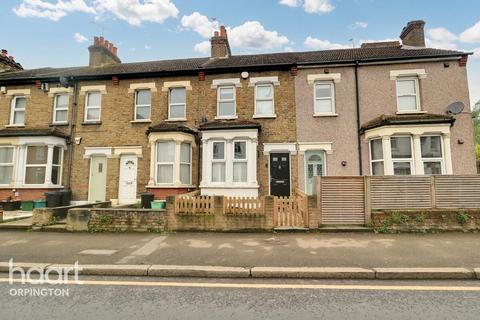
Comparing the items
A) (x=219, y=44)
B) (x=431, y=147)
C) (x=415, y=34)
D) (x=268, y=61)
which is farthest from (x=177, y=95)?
(x=415, y=34)

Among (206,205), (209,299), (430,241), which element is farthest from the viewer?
(206,205)

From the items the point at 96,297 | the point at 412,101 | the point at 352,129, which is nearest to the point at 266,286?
the point at 96,297

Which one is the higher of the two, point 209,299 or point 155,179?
point 155,179

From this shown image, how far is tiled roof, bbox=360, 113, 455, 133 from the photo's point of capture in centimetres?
1034

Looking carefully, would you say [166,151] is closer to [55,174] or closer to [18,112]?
[55,174]

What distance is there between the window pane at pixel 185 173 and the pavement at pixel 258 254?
5.05 m

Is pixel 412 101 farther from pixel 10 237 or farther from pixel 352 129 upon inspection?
pixel 10 237

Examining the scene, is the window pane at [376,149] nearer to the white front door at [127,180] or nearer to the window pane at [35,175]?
the white front door at [127,180]

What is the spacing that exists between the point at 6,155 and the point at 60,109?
11.3 ft

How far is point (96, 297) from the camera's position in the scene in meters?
3.65

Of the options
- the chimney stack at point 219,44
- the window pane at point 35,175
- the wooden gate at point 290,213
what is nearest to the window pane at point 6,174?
the window pane at point 35,175

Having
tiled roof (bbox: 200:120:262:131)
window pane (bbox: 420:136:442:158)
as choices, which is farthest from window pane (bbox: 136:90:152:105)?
window pane (bbox: 420:136:442:158)

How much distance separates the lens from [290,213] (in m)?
7.59

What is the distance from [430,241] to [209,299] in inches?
233
